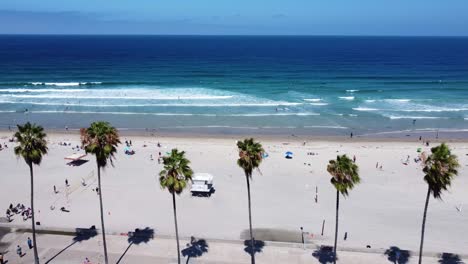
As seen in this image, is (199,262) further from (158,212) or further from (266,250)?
(158,212)

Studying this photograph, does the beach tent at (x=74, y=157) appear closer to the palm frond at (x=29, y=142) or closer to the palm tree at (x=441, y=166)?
the palm frond at (x=29, y=142)

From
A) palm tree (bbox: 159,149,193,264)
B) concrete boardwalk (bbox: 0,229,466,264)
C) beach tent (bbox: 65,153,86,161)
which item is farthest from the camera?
beach tent (bbox: 65,153,86,161)

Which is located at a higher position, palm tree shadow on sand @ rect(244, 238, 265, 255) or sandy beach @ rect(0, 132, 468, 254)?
sandy beach @ rect(0, 132, 468, 254)

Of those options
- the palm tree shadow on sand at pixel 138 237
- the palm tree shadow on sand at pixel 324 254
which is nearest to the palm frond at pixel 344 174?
the palm tree shadow on sand at pixel 324 254

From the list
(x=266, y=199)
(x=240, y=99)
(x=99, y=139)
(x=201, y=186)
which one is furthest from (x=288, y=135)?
(x=99, y=139)

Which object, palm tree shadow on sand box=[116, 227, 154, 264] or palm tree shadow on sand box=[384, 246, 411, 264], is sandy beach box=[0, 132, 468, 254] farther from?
palm tree shadow on sand box=[384, 246, 411, 264]

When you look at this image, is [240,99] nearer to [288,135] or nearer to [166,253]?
[288,135]

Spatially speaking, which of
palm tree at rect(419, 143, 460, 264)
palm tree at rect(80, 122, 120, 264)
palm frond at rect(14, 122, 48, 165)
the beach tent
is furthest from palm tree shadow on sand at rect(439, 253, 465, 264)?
the beach tent

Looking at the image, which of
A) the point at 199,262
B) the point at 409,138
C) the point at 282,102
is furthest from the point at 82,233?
the point at 282,102
